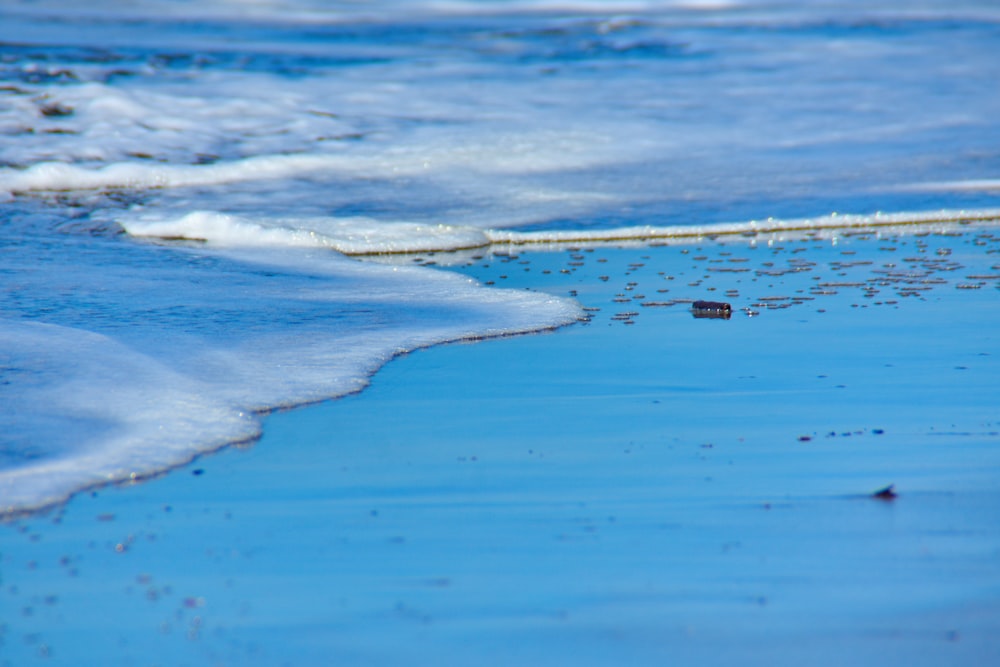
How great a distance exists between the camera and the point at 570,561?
2.15 metres

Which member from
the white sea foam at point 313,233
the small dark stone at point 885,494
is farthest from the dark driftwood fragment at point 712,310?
the white sea foam at point 313,233

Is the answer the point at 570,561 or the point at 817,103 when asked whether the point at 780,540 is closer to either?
the point at 570,561

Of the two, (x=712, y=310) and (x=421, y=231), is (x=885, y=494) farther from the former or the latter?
(x=421, y=231)

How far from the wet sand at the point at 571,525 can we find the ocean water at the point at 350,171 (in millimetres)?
286

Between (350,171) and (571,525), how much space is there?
622cm

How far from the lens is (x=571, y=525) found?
7.59ft

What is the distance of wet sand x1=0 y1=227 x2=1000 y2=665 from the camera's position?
6.10 ft

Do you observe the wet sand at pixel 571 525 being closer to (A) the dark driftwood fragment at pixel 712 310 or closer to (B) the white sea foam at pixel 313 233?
(A) the dark driftwood fragment at pixel 712 310

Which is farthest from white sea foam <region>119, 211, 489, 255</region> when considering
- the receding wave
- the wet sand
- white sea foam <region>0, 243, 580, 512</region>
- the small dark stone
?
the small dark stone

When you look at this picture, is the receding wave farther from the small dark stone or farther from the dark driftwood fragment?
the small dark stone

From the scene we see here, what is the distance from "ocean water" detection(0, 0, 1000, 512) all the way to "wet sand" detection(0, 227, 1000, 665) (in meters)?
0.29

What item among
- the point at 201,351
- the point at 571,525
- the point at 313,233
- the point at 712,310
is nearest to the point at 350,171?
the point at 313,233

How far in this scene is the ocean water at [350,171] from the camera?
3402 millimetres

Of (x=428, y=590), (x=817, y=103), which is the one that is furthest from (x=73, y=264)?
(x=817, y=103)
